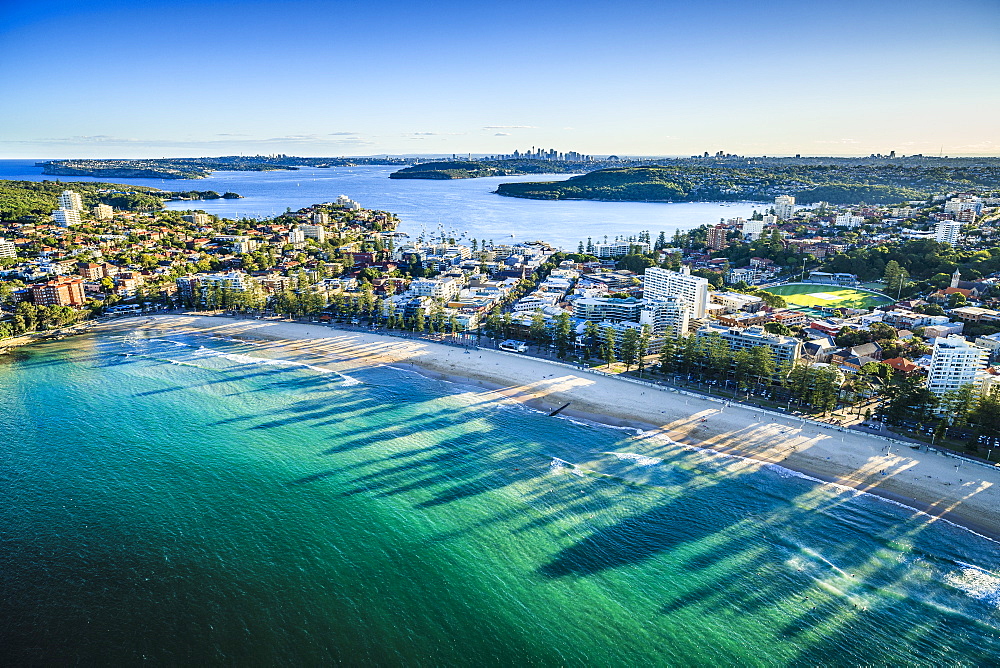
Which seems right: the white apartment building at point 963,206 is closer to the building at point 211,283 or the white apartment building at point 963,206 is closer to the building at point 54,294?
the building at point 211,283

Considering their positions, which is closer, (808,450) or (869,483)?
(869,483)

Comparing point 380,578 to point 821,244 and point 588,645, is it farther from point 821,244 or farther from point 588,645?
point 821,244

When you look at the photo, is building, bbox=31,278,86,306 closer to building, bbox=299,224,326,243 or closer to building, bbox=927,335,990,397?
building, bbox=299,224,326,243

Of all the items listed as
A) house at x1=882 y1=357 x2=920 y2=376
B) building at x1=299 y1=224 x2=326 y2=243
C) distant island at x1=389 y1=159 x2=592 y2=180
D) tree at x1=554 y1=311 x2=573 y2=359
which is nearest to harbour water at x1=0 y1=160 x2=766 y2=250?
building at x1=299 y1=224 x2=326 y2=243

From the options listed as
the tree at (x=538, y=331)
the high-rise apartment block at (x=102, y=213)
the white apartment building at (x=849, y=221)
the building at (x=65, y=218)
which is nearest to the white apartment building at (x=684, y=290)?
the tree at (x=538, y=331)

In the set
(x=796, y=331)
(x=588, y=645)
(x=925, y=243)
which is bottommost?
(x=588, y=645)

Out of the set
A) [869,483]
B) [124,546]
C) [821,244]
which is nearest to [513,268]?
[821,244]
